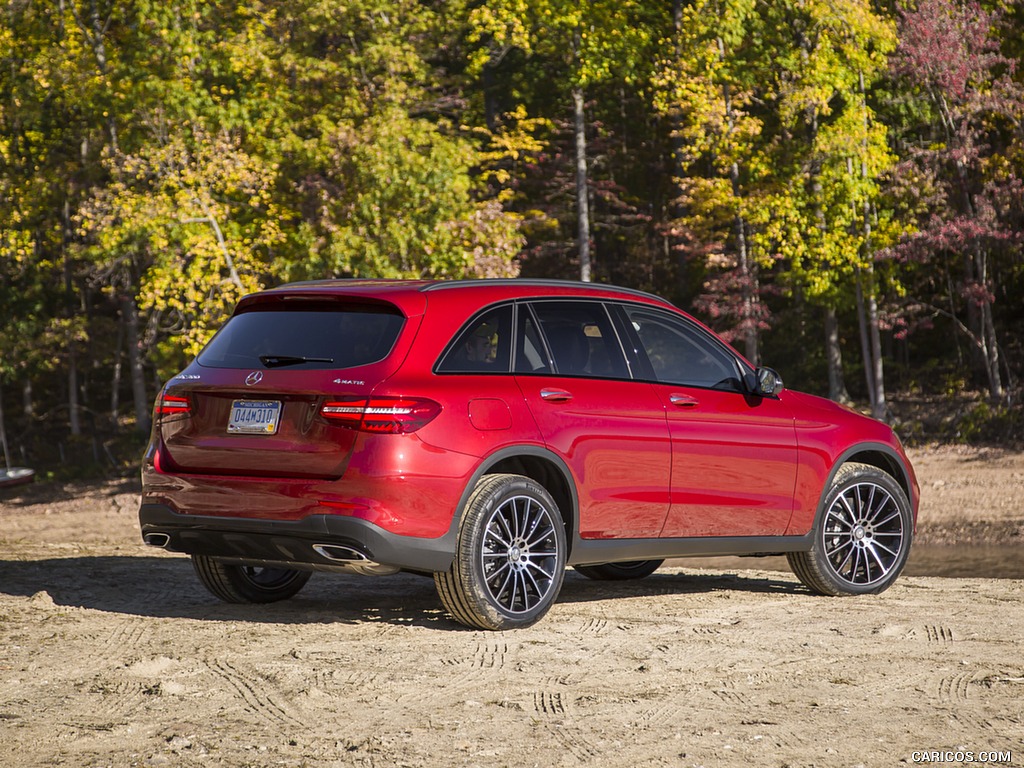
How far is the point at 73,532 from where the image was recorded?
55.9ft

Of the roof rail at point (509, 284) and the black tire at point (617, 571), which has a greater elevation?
the roof rail at point (509, 284)

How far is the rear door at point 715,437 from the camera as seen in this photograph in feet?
25.4

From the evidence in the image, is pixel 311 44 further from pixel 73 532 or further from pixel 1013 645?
pixel 1013 645

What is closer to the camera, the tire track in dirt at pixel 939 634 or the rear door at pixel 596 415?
the tire track in dirt at pixel 939 634

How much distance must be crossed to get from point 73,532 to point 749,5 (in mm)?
15032

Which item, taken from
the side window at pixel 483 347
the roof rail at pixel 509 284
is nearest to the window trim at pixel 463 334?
the side window at pixel 483 347

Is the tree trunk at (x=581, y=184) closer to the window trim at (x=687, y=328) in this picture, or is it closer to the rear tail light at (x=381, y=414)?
the window trim at (x=687, y=328)

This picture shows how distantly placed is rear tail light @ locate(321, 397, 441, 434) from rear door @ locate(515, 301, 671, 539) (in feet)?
2.40

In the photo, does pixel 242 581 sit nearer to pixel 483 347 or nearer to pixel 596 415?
pixel 483 347

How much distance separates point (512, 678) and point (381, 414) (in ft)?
4.64

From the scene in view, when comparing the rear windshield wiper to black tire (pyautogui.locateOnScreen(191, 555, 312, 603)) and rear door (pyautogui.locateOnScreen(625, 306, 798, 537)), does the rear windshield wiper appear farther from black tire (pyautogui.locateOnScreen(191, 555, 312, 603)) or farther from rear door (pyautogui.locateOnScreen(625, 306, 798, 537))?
rear door (pyautogui.locateOnScreen(625, 306, 798, 537))

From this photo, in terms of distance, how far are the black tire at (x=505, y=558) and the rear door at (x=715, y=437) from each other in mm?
867

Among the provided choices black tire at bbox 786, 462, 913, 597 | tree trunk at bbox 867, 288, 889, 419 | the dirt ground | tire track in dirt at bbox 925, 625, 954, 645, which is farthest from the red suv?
tree trunk at bbox 867, 288, 889, 419

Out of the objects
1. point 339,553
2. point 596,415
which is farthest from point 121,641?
point 596,415
